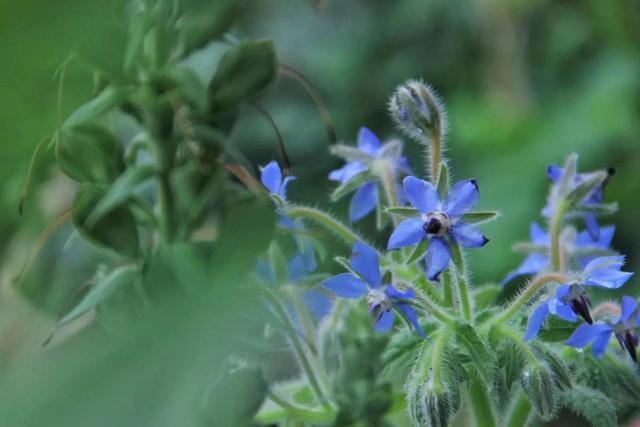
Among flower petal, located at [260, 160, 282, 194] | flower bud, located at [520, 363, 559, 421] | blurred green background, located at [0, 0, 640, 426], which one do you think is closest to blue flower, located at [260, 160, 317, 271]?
flower petal, located at [260, 160, 282, 194]

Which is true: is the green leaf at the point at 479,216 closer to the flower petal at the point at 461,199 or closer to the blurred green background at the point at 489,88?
the flower petal at the point at 461,199

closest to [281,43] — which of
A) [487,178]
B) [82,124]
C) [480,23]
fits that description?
[480,23]

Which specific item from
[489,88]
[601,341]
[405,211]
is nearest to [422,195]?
[405,211]

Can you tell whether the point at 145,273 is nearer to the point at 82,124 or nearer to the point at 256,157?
the point at 82,124

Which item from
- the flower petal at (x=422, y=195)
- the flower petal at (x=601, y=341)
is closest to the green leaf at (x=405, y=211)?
the flower petal at (x=422, y=195)

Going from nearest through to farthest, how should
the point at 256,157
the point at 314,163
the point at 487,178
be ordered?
the point at 487,178 < the point at 314,163 < the point at 256,157

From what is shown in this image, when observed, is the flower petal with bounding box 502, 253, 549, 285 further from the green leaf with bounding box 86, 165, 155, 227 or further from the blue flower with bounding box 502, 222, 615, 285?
the green leaf with bounding box 86, 165, 155, 227
